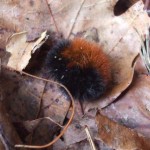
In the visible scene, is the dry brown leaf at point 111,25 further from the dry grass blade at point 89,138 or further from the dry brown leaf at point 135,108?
the dry grass blade at point 89,138

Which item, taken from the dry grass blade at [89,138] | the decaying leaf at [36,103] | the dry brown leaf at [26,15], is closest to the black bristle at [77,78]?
the decaying leaf at [36,103]

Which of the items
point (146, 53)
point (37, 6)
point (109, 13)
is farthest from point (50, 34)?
point (146, 53)

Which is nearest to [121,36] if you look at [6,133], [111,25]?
[111,25]

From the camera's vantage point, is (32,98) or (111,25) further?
(111,25)

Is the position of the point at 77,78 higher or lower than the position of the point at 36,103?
higher

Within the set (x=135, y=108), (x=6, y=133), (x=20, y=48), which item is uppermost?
(x=20, y=48)

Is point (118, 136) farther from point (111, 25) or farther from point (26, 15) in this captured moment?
point (26, 15)
